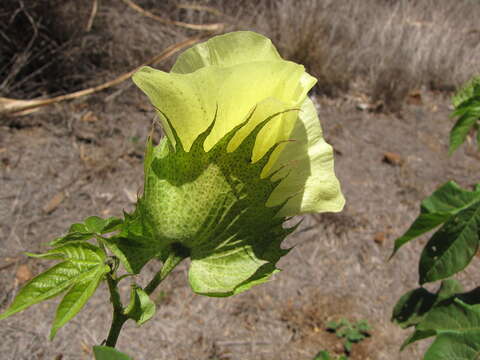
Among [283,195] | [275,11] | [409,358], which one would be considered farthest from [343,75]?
[283,195]

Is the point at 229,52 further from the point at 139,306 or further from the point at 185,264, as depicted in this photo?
the point at 185,264

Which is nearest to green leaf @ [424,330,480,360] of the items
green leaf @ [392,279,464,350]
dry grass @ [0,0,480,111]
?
green leaf @ [392,279,464,350]

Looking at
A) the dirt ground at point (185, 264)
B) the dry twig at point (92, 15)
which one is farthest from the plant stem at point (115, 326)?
the dry twig at point (92, 15)

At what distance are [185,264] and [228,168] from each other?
192cm

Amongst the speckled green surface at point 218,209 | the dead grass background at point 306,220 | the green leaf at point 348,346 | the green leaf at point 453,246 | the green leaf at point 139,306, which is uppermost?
the speckled green surface at point 218,209

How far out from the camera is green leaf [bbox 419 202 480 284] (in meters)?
0.97

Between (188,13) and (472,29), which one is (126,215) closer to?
(188,13)

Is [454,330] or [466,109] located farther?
[466,109]

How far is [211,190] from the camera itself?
0.56m

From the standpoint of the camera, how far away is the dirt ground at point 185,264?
2.09m

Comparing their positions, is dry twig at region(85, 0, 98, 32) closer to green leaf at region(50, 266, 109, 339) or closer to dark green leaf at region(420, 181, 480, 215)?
dark green leaf at region(420, 181, 480, 215)

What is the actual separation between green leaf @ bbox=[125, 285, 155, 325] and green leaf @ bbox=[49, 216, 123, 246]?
0.28ft

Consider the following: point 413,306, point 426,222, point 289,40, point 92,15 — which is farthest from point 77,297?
point 289,40

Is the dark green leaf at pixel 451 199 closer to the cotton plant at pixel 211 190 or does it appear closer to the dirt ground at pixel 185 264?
the cotton plant at pixel 211 190
